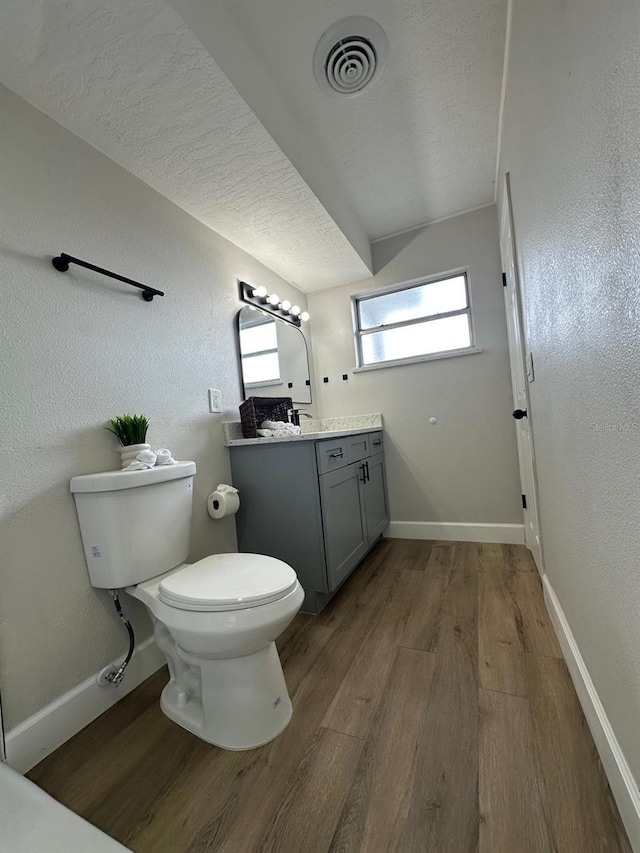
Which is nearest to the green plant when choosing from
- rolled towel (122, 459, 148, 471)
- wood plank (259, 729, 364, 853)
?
rolled towel (122, 459, 148, 471)

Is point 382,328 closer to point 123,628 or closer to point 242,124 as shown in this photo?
point 242,124

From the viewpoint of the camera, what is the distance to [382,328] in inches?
106

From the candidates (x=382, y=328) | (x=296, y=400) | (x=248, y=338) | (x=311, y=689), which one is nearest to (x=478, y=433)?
(x=382, y=328)

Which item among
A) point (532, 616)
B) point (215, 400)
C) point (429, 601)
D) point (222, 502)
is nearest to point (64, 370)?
point (215, 400)

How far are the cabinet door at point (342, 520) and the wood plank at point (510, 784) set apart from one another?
794 millimetres

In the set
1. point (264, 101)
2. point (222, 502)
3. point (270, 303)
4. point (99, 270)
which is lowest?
point (222, 502)

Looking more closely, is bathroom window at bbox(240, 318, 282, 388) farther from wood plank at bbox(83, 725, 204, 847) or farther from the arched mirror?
wood plank at bbox(83, 725, 204, 847)

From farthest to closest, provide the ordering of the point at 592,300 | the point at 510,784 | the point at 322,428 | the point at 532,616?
1. the point at 322,428
2. the point at 532,616
3. the point at 510,784
4. the point at 592,300

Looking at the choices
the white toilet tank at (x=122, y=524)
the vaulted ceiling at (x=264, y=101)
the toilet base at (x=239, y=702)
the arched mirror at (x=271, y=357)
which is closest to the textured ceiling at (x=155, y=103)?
the vaulted ceiling at (x=264, y=101)

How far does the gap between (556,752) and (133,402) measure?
1702 millimetres

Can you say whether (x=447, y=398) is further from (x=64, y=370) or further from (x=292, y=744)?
(x=64, y=370)

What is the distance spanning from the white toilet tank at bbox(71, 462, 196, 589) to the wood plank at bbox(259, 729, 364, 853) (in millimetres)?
721

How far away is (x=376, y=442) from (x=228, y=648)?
1.73 meters

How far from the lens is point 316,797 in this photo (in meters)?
0.82
